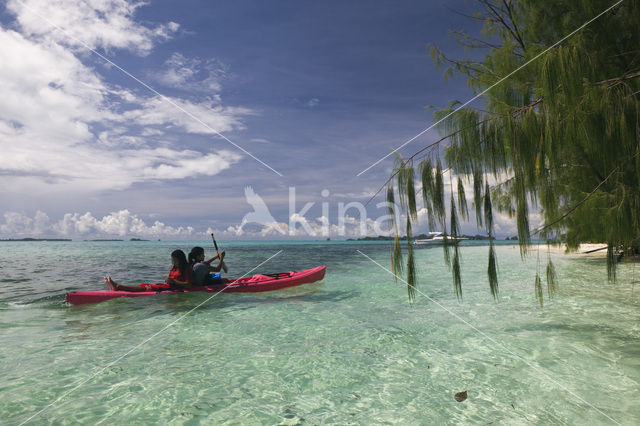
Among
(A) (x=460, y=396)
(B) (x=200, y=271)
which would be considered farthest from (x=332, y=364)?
(B) (x=200, y=271)

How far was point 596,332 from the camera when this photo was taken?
4727mm

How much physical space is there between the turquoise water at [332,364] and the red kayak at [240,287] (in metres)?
0.59

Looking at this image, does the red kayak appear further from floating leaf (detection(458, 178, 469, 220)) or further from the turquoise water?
floating leaf (detection(458, 178, 469, 220))

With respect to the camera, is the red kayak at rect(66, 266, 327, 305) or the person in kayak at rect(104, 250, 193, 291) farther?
the person in kayak at rect(104, 250, 193, 291)

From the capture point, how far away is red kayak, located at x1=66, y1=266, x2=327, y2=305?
7.82 meters

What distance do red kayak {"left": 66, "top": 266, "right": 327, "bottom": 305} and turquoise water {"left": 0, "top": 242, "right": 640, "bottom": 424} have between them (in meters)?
0.59

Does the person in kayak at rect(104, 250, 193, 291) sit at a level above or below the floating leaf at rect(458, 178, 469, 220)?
below

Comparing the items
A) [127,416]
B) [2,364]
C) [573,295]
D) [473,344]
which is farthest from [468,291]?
Result: [2,364]

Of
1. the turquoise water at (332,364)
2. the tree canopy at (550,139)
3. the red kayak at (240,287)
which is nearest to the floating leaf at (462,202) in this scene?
the tree canopy at (550,139)

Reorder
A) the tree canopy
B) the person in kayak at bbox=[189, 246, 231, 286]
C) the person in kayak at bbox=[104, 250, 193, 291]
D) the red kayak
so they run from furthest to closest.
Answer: the person in kayak at bbox=[189, 246, 231, 286]
the person in kayak at bbox=[104, 250, 193, 291]
the red kayak
the tree canopy

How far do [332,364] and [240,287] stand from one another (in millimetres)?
5436

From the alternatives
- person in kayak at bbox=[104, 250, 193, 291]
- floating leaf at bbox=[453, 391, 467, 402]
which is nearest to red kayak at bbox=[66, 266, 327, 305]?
person in kayak at bbox=[104, 250, 193, 291]

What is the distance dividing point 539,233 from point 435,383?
1.84 meters

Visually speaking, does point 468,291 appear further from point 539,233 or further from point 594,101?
point 594,101
